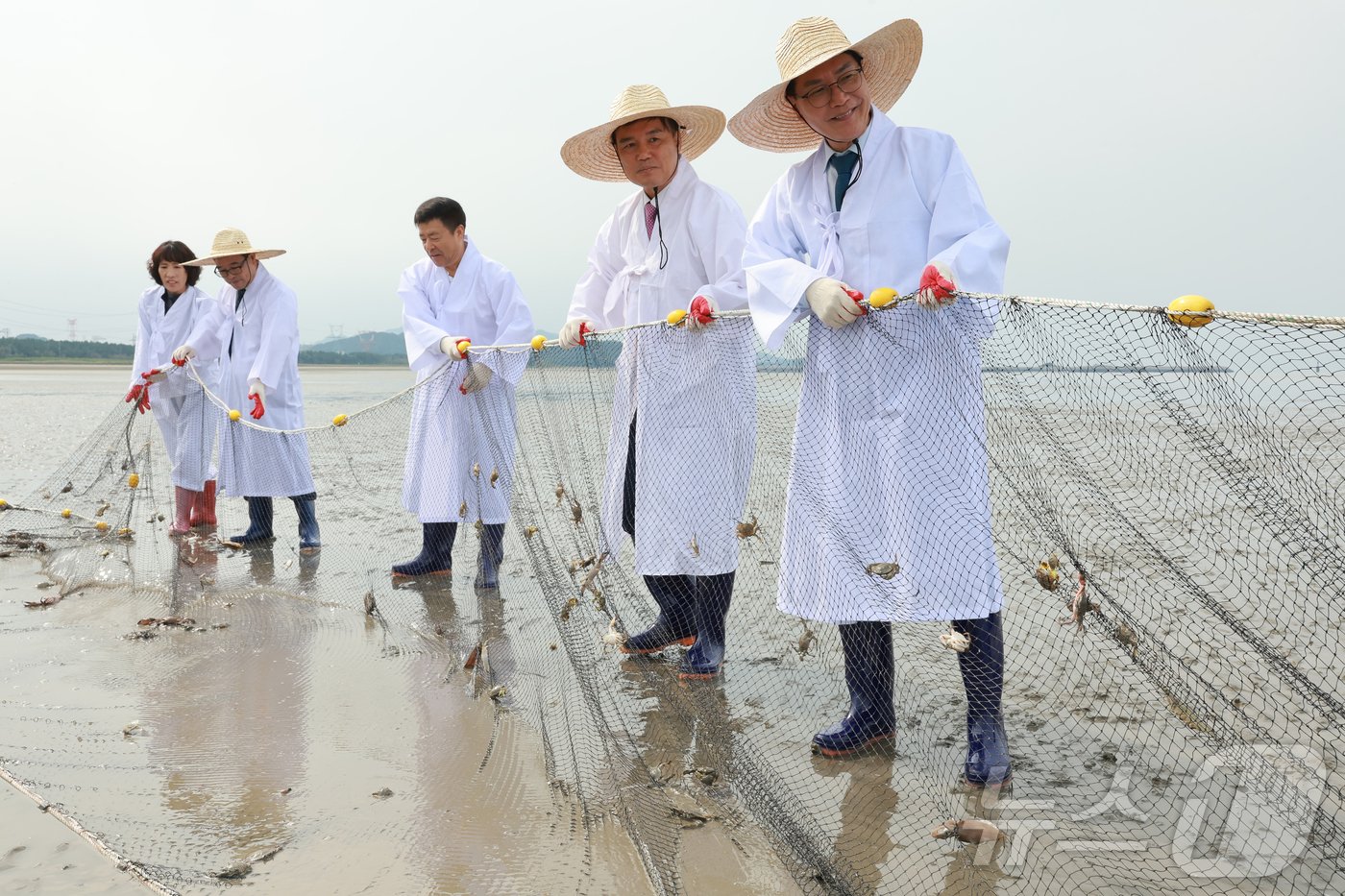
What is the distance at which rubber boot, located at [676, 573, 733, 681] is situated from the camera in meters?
Result: 4.27

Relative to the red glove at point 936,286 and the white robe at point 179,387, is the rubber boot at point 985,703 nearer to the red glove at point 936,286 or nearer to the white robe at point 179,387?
the red glove at point 936,286

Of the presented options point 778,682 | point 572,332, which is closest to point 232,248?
point 572,332

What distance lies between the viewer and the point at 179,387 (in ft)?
A: 25.7

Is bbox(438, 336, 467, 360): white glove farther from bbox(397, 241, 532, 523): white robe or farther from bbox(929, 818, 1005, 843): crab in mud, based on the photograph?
bbox(929, 818, 1005, 843): crab in mud

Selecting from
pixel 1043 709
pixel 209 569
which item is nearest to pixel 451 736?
pixel 1043 709

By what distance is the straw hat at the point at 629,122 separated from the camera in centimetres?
423

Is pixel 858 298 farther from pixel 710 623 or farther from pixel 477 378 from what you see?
pixel 477 378

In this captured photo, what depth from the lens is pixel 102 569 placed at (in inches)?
248

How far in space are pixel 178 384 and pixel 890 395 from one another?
256 inches

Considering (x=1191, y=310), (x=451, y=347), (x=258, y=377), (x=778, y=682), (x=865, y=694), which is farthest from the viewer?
(x=258, y=377)

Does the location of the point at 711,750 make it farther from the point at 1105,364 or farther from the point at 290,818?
the point at 1105,364

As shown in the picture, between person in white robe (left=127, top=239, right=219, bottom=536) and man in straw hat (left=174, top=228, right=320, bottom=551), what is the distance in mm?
436

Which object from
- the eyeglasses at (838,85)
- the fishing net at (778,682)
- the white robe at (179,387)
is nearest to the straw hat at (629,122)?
the fishing net at (778,682)

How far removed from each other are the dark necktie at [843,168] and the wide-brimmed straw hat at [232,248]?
4.91m
